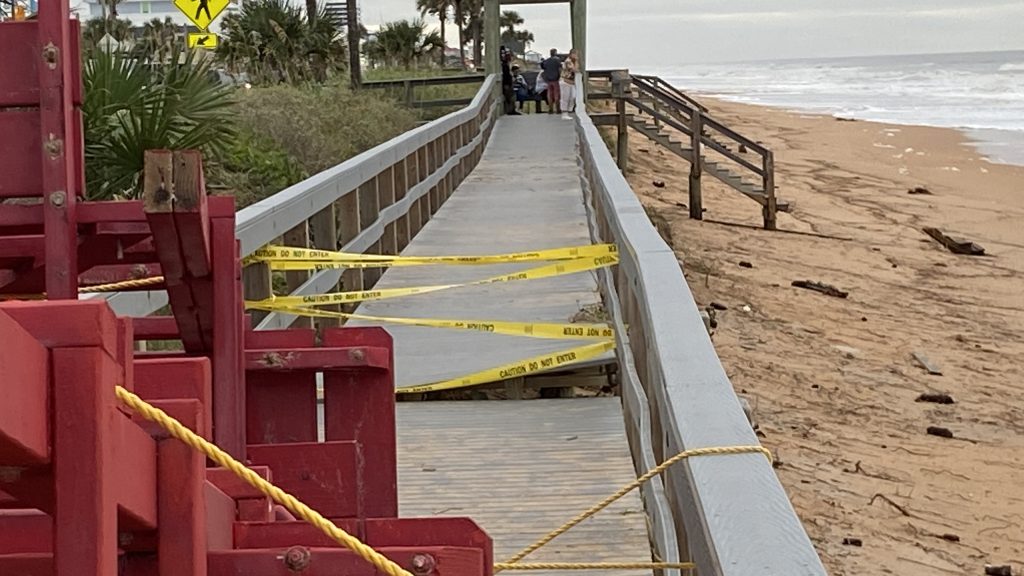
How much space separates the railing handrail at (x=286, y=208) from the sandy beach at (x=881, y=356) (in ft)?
11.1

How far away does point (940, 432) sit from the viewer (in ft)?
37.2

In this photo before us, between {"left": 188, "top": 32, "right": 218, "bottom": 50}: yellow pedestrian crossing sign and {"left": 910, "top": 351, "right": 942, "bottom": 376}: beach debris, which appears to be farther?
{"left": 910, "top": 351, "right": 942, "bottom": 376}: beach debris

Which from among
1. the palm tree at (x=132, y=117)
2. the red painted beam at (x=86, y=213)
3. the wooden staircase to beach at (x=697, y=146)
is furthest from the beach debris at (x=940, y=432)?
the wooden staircase to beach at (x=697, y=146)

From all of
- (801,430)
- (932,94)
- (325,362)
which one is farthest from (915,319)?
(932,94)

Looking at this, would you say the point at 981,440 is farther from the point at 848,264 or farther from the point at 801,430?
the point at 848,264

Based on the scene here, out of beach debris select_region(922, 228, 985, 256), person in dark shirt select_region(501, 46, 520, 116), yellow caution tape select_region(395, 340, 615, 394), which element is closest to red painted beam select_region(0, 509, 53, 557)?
yellow caution tape select_region(395, 340, 615, 394)

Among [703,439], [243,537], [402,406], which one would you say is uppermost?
[703,439]

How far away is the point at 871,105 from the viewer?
7869 cm

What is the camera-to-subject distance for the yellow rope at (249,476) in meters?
2.05

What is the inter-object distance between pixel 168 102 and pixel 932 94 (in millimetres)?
80663

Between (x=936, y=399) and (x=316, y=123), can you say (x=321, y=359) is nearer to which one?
(x=936, y=399)

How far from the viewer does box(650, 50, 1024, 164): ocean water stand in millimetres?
56219

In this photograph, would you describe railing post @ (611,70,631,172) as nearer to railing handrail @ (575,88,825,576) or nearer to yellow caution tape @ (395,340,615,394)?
yellow caution tape @ (395,340,615,394)

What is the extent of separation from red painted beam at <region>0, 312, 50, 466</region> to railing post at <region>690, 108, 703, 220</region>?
2495 cm
